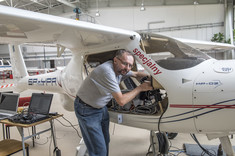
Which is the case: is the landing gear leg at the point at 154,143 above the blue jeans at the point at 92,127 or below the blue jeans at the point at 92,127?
below

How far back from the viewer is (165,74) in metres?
2.07

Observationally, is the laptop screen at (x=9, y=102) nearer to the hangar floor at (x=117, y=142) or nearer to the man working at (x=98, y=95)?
the hangar floor at (x=117, y=142)

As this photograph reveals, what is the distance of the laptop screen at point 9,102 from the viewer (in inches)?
122

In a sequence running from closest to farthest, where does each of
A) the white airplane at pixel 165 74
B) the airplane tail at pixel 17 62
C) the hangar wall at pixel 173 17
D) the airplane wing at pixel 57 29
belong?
the airplane wing at pixel 57 29 < the white airplane at pixel 165 74 < the airplane tail at pixel 17 62 < the hangar wall at pixel 173 17

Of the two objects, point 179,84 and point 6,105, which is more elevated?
point 179,84

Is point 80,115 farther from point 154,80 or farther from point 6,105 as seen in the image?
point 6,105

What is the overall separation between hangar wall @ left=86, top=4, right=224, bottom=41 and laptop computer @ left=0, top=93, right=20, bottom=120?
13.7 meters

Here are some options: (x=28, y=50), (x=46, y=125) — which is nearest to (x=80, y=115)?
(x=46, y=125)

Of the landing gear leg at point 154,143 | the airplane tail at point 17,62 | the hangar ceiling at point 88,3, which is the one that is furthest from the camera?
the hangar ceiling at point 88,3

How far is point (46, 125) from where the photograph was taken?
4.86 metres

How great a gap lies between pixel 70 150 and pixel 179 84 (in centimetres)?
248

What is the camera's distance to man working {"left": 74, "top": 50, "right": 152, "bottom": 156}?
6.27 ft

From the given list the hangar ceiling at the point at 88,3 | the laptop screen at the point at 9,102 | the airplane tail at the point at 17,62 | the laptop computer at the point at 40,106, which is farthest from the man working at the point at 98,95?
the hangar ceiling at the point at 88,3

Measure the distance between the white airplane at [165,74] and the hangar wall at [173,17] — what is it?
13.2 m
